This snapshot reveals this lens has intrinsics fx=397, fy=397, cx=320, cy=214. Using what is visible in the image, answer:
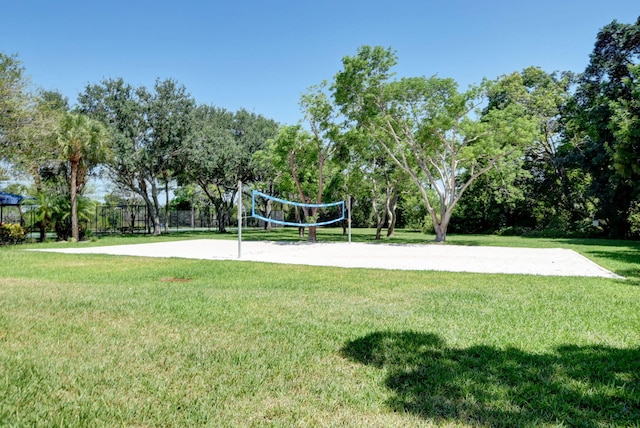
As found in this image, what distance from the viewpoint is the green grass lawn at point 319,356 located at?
218 cm

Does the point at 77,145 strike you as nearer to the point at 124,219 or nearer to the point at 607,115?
the point at 124,219

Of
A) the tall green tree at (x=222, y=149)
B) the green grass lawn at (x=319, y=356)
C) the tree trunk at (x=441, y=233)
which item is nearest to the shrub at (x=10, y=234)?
the tall green tree at (x=222, y=149)

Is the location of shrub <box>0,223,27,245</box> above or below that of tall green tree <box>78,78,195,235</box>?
below

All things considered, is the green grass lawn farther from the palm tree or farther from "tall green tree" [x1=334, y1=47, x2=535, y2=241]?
the palm tree

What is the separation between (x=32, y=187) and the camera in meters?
21.7

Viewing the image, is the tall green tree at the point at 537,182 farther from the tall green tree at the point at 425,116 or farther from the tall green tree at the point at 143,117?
the tall green tree at the point at 143,117

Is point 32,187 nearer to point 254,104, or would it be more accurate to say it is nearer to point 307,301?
point 254,104

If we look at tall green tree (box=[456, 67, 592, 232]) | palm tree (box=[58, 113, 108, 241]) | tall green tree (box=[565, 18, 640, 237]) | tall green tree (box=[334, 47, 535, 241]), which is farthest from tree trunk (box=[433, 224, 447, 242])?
palm tree (box=[58, 113, 108, 241])

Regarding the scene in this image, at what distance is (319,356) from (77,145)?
17.5 m

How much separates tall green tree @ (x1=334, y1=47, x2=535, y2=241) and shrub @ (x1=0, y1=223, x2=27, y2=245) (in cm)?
1441

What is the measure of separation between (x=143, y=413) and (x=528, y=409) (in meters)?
2.12

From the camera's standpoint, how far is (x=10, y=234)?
638 inches

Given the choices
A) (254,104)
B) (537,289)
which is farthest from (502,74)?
(537,289)

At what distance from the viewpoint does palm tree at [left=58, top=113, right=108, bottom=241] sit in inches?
655
